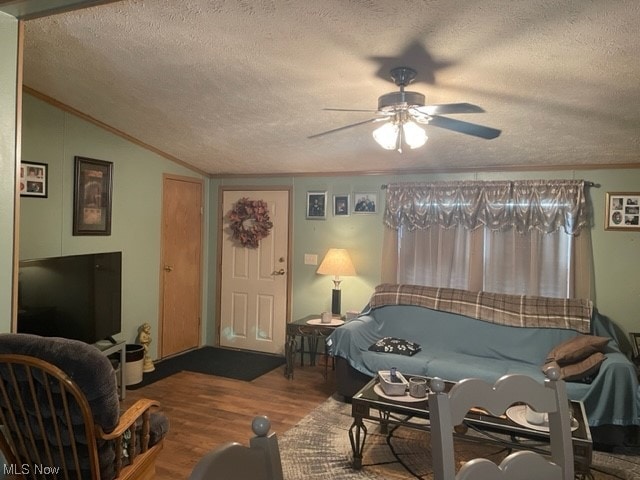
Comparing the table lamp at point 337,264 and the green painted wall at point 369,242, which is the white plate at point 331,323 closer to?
the table lamp at point 337,264

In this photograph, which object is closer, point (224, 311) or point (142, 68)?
A: point (142, 68)

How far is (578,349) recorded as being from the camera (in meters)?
3.36

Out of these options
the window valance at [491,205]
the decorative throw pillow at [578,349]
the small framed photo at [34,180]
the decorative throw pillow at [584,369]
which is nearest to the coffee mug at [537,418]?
the decorative throw pillow at [584,369]

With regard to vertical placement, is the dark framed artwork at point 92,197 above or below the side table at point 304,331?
above

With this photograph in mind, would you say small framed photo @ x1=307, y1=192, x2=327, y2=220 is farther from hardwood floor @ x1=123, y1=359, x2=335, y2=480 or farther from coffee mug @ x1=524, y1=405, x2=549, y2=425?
coffee mug @ x1=524, y1=405, x2=549, y2=425

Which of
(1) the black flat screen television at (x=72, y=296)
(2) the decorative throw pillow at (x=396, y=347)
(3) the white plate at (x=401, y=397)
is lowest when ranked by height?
(3) the white plate at (x=401, y=397)

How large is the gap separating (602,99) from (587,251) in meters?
1.62

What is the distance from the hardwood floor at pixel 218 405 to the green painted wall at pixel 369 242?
0.87 metres

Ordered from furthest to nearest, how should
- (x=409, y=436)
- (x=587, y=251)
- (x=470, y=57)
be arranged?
(x=587, y=251)
(x=409, y=436)
(x=470, y=57)

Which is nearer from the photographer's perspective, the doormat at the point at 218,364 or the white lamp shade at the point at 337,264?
the doormat at the point at 218,364

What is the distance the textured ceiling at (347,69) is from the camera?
215cm

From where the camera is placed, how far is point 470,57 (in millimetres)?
2441

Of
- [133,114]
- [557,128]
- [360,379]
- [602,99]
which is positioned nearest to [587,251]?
[557,128]

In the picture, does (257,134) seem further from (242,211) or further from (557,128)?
(557,128)
